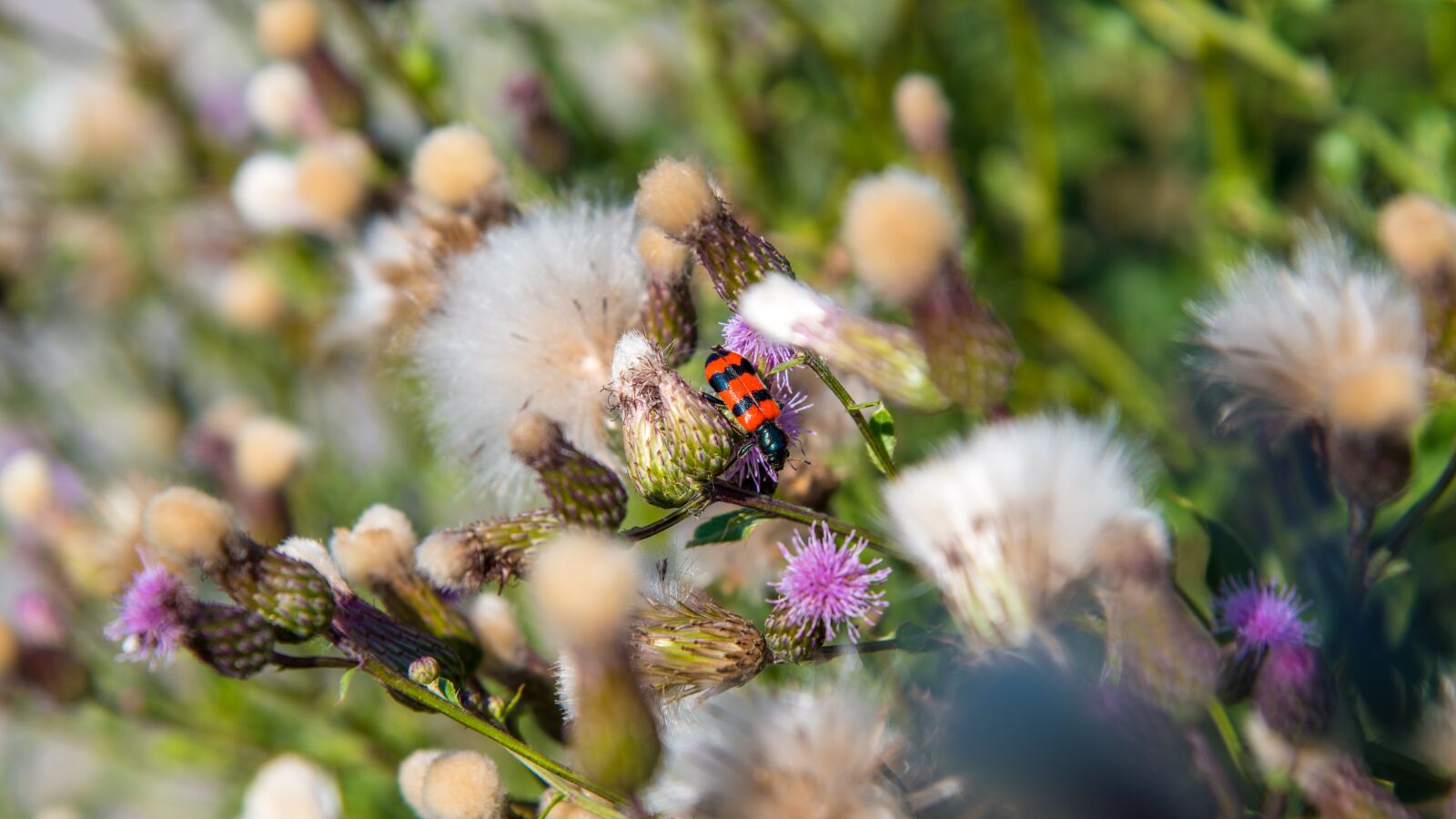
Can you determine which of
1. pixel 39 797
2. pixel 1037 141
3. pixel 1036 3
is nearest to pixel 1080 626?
pixel 1037 141

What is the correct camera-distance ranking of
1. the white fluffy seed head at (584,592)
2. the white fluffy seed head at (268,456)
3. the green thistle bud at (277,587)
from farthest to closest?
the white fluffy seed head at (268,456), the green thistle bud at (277,587), the white fluffy seed head at (584,592)

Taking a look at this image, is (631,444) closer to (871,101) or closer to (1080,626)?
(1080,626)

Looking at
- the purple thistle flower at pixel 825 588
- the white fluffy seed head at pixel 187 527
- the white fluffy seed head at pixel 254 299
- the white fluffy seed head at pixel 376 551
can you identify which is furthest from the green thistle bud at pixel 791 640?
the white fluffy seed head at pixel 254 299

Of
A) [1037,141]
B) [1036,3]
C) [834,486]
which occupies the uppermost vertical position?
[1036,3]

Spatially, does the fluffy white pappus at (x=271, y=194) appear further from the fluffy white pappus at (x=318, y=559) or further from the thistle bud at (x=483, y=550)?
the thistle bud at (x=483, y=550)

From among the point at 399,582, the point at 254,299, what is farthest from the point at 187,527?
the point at 254,299

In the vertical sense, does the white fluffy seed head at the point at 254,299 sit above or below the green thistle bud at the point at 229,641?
above

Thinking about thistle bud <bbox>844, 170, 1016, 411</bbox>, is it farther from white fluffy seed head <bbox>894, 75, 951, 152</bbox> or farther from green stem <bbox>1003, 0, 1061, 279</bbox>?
green stem <bbox>1003, 0, 1061, 279</bbox>
